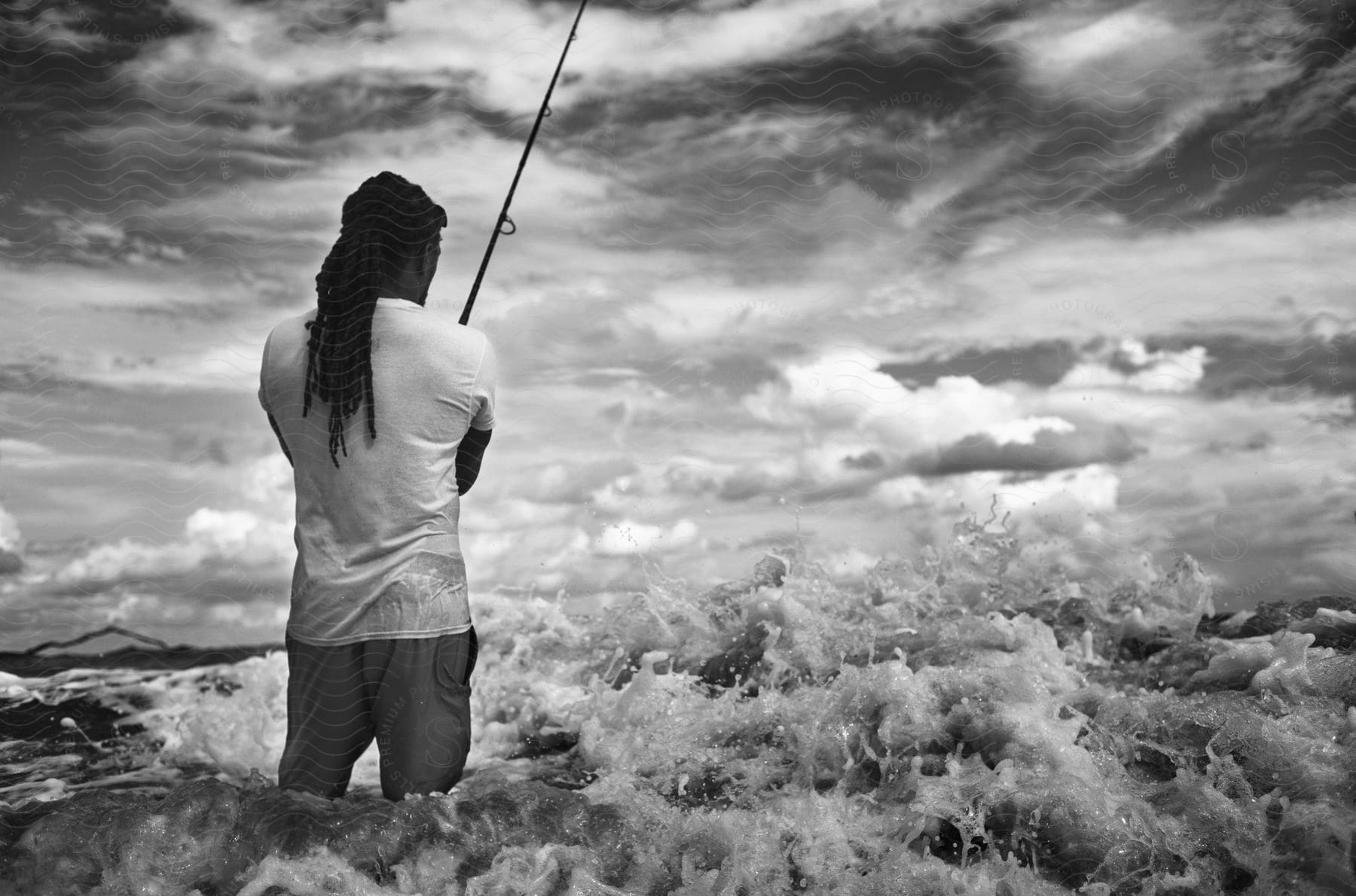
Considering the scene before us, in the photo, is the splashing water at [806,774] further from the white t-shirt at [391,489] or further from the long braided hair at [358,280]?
the long braided hair at [358,280]

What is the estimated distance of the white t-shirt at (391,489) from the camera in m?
2.45

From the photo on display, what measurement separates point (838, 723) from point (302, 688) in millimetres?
2013

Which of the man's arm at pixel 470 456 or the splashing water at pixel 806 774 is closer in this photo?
the man's arm at pixel 470 456

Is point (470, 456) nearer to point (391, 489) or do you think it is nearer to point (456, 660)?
point (391, 489)

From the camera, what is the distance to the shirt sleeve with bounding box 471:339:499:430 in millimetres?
2539

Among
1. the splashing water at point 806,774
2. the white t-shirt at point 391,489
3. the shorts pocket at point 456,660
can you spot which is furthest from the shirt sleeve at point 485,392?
the splashing water at point 806,774

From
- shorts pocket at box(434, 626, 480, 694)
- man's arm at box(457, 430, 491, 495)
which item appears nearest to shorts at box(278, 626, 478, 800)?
shorts pocket at box(434, 626, 480, 694)

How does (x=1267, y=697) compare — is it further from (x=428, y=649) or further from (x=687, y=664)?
(x=428, y=649)

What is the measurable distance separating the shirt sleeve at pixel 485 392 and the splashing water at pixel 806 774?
102cm

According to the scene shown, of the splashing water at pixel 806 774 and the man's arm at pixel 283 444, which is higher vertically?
the man's arm at pixel 283 444

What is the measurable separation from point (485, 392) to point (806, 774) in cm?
192

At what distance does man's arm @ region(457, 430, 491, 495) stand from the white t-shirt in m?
0.09

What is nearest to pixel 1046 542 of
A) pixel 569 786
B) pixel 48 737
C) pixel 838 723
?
pixel 838 723

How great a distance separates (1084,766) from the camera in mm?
3350
